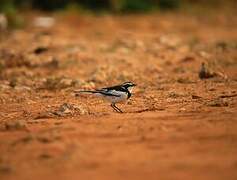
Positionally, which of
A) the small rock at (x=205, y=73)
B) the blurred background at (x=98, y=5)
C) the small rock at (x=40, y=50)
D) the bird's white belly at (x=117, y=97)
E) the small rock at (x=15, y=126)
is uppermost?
the bird's white belly at (x=117, y=97)

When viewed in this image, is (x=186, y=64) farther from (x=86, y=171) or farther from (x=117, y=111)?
(x=86, y=171)

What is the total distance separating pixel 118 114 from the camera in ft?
34.1

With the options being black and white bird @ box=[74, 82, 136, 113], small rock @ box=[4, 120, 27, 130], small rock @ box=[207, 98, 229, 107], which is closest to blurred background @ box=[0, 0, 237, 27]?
black and white bird @ box=[74, 82, 136, 113]

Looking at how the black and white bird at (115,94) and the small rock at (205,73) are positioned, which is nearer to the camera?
the black and white bird at (115,94)

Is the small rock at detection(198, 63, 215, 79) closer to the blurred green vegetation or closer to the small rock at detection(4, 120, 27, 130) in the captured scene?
the small rock at detection(4, 120, 27, 130)

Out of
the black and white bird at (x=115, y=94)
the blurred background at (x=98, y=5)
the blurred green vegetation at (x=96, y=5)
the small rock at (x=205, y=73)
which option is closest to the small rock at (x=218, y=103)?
the black and white bird at (x=115, y=94)

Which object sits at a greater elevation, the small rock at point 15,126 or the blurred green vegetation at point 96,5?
the small rock at point 15,126

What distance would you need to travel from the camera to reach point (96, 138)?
8.52 m

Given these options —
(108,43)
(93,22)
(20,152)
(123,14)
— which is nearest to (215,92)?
(20,152)

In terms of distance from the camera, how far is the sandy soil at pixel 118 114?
7.38 m

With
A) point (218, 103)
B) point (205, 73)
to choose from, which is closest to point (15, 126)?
point (218, 103)

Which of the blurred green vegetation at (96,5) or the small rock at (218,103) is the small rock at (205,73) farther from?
the blurred green vegetation at (96,5)

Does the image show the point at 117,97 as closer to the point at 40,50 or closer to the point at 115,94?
the point at 115,94

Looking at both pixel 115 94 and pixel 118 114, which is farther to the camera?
pixel 115 94
